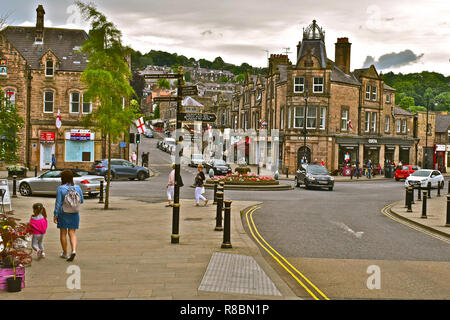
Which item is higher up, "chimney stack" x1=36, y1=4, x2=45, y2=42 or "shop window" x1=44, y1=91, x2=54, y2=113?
"chimney stack" x1=36, y1=4, x2=45, y2=42

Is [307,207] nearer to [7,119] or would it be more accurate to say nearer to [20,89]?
[7,119]

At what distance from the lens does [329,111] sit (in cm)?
5044

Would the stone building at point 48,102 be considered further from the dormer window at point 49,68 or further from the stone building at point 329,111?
the stone building at point 329,111

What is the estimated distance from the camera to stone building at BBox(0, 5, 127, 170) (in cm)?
4388

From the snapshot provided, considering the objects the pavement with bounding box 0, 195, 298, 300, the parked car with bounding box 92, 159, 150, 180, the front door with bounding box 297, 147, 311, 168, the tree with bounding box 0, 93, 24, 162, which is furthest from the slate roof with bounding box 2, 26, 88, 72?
the pavement with bounding box 0, 195, 298, 300

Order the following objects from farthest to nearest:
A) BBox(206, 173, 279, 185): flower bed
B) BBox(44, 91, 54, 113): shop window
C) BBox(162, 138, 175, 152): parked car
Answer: BBox(162, 138, 175, 152): parked car → BBox(44, 91, 54, 113): shop window → BBox(206, 173, 279, 185): flower bed

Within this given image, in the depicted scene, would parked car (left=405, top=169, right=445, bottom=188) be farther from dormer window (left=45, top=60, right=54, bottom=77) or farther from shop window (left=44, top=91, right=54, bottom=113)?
dormer window (left=45, top=60, right=54, bottom=77)

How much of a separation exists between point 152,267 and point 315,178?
2431 centimetres

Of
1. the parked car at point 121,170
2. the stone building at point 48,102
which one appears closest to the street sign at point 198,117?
the parked car at point 121,170

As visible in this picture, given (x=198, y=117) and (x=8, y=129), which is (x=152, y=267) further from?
(x=8, y=129)

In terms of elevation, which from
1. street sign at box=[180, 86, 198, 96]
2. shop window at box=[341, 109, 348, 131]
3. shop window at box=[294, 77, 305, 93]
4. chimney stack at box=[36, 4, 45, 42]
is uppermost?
chimney stack at box=[36, 4, 45, 42]

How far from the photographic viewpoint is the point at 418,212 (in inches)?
784

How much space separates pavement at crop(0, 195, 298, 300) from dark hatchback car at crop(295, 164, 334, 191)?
57.7 feet
